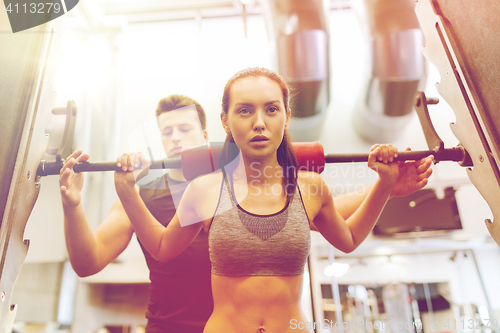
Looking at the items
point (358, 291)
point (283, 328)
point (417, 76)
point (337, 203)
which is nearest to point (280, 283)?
point (283, 328)

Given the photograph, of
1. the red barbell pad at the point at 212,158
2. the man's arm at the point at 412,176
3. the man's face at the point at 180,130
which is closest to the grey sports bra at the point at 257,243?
the red barbell pad at the point at 212,158

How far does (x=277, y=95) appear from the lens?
656 mm

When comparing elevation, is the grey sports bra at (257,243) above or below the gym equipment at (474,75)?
below

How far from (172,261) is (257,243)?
44 centimetres

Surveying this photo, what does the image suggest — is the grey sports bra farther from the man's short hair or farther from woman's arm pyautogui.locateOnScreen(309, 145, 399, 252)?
the man's short hair

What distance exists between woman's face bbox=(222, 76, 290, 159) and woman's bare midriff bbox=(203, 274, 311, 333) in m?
0.25

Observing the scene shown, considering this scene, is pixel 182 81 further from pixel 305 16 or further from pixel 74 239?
pixel 74 239

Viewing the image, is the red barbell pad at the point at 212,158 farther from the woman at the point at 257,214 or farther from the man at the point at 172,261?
the man at the point at 172,261

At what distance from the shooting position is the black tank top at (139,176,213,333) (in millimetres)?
900

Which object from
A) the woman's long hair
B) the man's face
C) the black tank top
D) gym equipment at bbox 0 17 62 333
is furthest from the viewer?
the man's face

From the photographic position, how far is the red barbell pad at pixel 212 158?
727 millimetres

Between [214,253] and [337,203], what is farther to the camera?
[337,203]

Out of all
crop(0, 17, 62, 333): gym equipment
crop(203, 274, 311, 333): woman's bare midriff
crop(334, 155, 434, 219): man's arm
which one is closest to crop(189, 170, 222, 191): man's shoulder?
crop(203, 274, 311, 333): woman's bare midriff

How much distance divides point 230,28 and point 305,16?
71 cm
